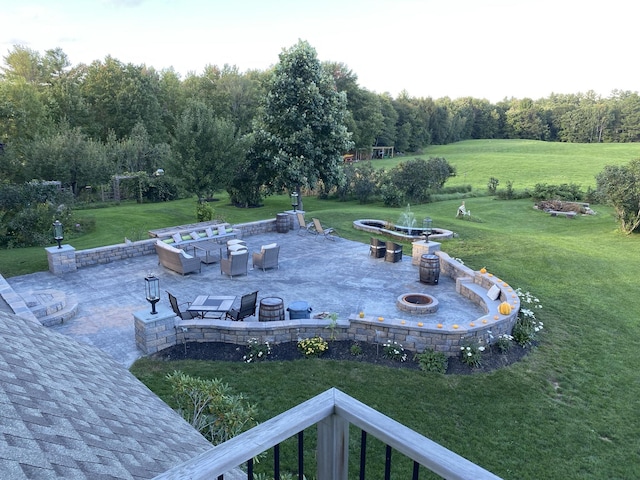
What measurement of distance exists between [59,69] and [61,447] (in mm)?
54138

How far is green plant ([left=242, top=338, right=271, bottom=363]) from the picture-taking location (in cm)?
822

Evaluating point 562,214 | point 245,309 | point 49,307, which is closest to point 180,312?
point 245,309

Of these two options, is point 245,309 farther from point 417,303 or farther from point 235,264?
point 417,303

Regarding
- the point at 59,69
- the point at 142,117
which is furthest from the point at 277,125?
the point at 59,69

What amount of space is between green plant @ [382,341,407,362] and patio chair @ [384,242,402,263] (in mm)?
5608

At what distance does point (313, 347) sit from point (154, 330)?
3.12 meters

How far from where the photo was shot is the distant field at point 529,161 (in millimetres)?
44406

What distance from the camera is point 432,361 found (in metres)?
8.02

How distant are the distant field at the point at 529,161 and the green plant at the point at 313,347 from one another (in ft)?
108

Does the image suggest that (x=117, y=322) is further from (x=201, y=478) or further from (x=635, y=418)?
(x=635, y=418)

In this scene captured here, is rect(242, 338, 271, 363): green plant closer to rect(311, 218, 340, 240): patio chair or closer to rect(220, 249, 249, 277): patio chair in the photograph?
rect(220, 249, 249, 277): patio chair

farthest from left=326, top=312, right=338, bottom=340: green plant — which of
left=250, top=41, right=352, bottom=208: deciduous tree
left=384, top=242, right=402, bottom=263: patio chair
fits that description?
left=250, top=41, right=352, bottom=208: deciduous tree

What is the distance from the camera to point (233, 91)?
47.4 metres

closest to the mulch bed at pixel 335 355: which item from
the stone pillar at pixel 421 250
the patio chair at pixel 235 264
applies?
the patio chair at pixel 235 264
